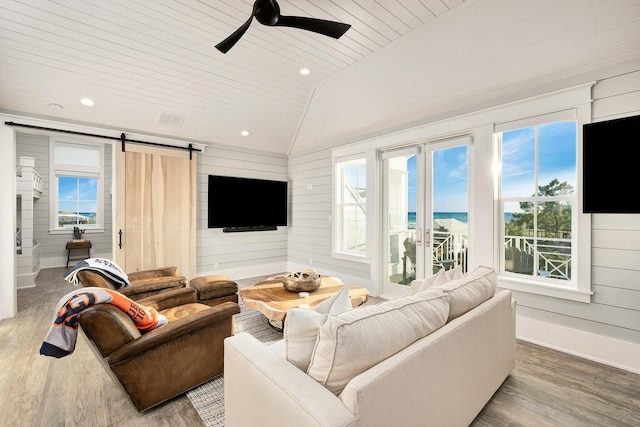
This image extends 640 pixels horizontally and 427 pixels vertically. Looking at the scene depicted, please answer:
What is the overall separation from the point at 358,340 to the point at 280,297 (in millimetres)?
1997

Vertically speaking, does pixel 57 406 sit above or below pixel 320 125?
below

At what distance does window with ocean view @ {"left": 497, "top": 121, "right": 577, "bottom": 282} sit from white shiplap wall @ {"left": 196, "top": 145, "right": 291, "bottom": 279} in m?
4.18

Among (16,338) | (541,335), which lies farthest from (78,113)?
(541,335)

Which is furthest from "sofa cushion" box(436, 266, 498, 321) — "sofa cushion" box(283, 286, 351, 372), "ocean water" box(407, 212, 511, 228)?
"ocean water" box(407, 212, 511, 228)

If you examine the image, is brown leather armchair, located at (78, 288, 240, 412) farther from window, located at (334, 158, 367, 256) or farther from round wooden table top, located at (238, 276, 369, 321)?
window, located at (334, 158, 367, 256)

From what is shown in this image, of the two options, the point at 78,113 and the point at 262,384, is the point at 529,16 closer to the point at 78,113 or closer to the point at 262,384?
the point at 262,384

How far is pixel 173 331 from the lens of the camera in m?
1.93

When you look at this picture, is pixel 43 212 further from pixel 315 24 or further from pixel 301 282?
pixel 315 24

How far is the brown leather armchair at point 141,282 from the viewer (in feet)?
7.96

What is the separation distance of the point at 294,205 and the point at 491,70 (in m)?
4.15

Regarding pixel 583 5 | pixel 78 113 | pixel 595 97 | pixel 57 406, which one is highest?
pixel 583 5

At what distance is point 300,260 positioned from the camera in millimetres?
6035

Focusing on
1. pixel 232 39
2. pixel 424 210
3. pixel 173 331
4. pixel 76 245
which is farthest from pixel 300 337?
pixel 76 245

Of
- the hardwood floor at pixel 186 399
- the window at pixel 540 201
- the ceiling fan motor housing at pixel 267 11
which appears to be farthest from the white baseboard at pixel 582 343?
the ceiling fan motor housing at pixel 267 11
